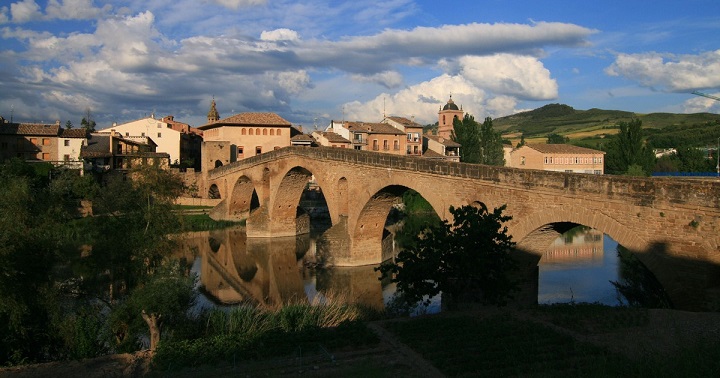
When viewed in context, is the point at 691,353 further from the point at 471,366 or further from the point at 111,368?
the point at 111,368

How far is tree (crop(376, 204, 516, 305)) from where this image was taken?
13758mm

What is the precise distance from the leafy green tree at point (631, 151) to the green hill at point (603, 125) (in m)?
34.9

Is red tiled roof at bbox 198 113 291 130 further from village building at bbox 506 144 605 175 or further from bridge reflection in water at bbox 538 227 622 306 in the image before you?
bridge reflection in water at bbox 538 227 622 306

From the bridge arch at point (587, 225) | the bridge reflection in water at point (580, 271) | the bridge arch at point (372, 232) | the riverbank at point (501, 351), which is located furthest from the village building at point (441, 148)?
the riverbank at point (501, 351)

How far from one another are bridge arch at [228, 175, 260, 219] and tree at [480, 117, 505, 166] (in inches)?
1035

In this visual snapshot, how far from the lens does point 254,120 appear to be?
5784 centimetres

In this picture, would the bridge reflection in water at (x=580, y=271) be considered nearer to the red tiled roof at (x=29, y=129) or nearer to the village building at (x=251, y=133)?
the village building at (x=251, y=133)

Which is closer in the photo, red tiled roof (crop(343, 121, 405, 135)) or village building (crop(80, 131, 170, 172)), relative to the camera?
village building (crop(80, 131, 170, 172))

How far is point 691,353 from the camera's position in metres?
8.36

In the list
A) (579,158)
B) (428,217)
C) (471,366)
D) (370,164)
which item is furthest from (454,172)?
(579,158)

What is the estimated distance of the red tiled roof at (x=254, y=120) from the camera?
5716 centimetres

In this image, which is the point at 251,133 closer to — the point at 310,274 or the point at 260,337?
the point at 310,274

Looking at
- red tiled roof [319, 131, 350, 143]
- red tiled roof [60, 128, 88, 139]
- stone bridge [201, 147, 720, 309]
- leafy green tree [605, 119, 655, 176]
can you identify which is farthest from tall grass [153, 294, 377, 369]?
leafy green tree [605, 119, 655, 176]

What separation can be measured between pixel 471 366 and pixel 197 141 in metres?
67.6
